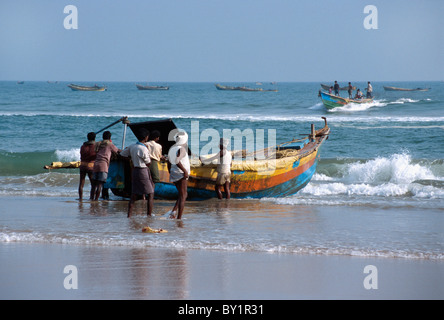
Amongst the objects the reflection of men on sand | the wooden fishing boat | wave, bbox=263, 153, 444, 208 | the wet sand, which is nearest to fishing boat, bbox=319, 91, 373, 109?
wave, bbox=263, 153, 444, 208

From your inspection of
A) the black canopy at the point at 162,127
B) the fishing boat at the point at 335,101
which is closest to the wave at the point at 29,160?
the black canopy at the point at 162,127

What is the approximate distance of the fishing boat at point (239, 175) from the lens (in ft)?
34.8

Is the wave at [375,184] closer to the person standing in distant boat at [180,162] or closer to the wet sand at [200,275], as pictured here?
the person standing in distant boat at [180,162]

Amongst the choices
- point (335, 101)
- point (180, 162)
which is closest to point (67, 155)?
point (180, 162)

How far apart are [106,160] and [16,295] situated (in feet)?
16.8

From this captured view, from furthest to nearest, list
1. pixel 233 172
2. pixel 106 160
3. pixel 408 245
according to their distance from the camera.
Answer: pixel 233 172, pixel 106 160, pixel 408 245

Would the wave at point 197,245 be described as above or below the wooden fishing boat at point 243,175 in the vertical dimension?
below

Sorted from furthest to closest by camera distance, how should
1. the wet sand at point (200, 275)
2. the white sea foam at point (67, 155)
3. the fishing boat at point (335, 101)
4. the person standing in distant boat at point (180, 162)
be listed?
the fishing boat at point (335, 101) → the white sea foam at point (67, 155) → the person standing in distant boat at point (180, 162) → the wet sand at point (200, 275)

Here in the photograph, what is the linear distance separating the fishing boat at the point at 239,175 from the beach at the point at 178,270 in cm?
222

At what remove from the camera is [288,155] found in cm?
1198

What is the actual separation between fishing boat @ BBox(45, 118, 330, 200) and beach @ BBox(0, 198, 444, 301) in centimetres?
222

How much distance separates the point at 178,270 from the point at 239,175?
5.06 metres
